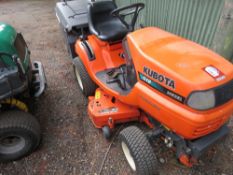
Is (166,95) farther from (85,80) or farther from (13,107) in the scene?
(13,107)

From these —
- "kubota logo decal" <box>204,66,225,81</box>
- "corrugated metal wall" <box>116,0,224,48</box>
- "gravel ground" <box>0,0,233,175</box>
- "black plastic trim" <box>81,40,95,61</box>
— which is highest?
"kubota logo decal" <box>204,66,225,81</box>

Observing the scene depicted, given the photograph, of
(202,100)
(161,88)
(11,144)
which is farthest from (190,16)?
(11,144)

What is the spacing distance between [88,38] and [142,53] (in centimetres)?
126

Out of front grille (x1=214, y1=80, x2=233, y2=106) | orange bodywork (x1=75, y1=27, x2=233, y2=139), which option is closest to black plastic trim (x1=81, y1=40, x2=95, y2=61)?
orange bodywork (x1=75, y1=27, x2=233, y2=139)

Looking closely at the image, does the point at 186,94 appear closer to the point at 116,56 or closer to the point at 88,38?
the point at 116,56

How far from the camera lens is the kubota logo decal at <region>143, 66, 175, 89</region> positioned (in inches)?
54.9

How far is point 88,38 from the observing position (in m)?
2.66

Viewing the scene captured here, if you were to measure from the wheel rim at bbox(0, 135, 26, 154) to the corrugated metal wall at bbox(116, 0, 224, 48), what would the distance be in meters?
2.33

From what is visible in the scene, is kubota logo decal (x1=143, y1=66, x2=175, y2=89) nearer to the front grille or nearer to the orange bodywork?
the orange bodywork

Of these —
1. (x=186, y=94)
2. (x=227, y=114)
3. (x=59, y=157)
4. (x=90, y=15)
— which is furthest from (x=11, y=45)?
(x=227, y=114)

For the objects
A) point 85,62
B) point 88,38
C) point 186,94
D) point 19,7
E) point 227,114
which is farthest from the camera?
point 19,7

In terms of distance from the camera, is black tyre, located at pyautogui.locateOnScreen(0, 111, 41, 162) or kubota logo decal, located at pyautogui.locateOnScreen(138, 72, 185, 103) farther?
black tyre, located at pyautogui.locateOnScreen(0, 111, 41, 162)

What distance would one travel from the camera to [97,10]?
2.58m

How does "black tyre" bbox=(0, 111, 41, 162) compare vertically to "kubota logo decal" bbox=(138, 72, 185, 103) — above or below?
below
